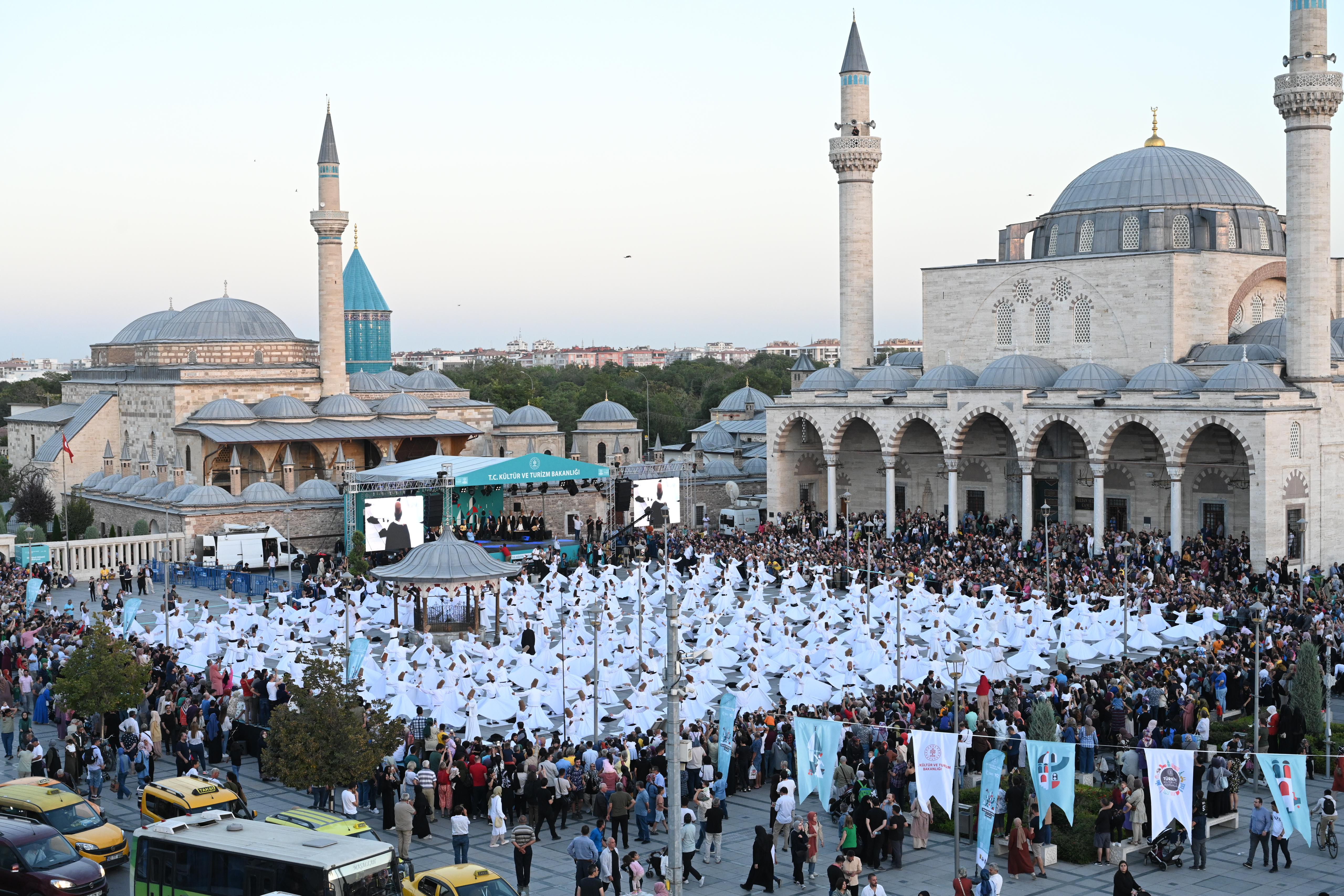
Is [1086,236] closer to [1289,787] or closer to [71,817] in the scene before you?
[1289,787]

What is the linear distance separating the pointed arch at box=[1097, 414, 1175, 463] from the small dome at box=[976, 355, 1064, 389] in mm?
2787

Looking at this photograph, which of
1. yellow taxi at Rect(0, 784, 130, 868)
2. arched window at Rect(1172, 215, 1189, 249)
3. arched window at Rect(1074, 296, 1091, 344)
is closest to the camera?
yellow taxi at Rect(0, 784, 130, 868)

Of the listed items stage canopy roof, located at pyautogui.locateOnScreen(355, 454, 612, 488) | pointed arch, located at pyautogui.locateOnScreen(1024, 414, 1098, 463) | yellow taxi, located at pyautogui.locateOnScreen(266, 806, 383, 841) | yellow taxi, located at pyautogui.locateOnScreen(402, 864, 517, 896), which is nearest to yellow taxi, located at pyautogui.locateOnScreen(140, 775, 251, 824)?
yellow taxi, located at pyautogui.locateOnScreen(266, 806, 383, 841)

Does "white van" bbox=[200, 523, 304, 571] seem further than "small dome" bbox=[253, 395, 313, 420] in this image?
No

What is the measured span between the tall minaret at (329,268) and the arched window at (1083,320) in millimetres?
25127

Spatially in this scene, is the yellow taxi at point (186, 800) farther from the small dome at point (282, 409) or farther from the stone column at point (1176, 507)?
the small dome at point (282, 409)

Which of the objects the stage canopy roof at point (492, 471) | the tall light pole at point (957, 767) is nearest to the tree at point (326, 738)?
the tall light pole at point (957, 767)

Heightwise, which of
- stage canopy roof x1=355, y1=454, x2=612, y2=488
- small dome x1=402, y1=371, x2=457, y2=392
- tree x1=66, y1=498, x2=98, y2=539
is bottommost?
tree x1=66, y1=498, x2=98, y2=539

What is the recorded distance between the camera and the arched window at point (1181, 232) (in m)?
41.3

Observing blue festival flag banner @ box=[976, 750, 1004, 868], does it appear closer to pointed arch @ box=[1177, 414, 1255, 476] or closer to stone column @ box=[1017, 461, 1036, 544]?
pointed arch @ box=[1177, 414, 1255, 476]

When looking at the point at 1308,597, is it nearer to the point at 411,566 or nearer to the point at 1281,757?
the point at 1281,757

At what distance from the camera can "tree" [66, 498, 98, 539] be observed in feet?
146

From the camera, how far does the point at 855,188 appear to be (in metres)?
45.5

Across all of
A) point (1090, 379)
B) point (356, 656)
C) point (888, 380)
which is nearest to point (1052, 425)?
point (1090, 379)
